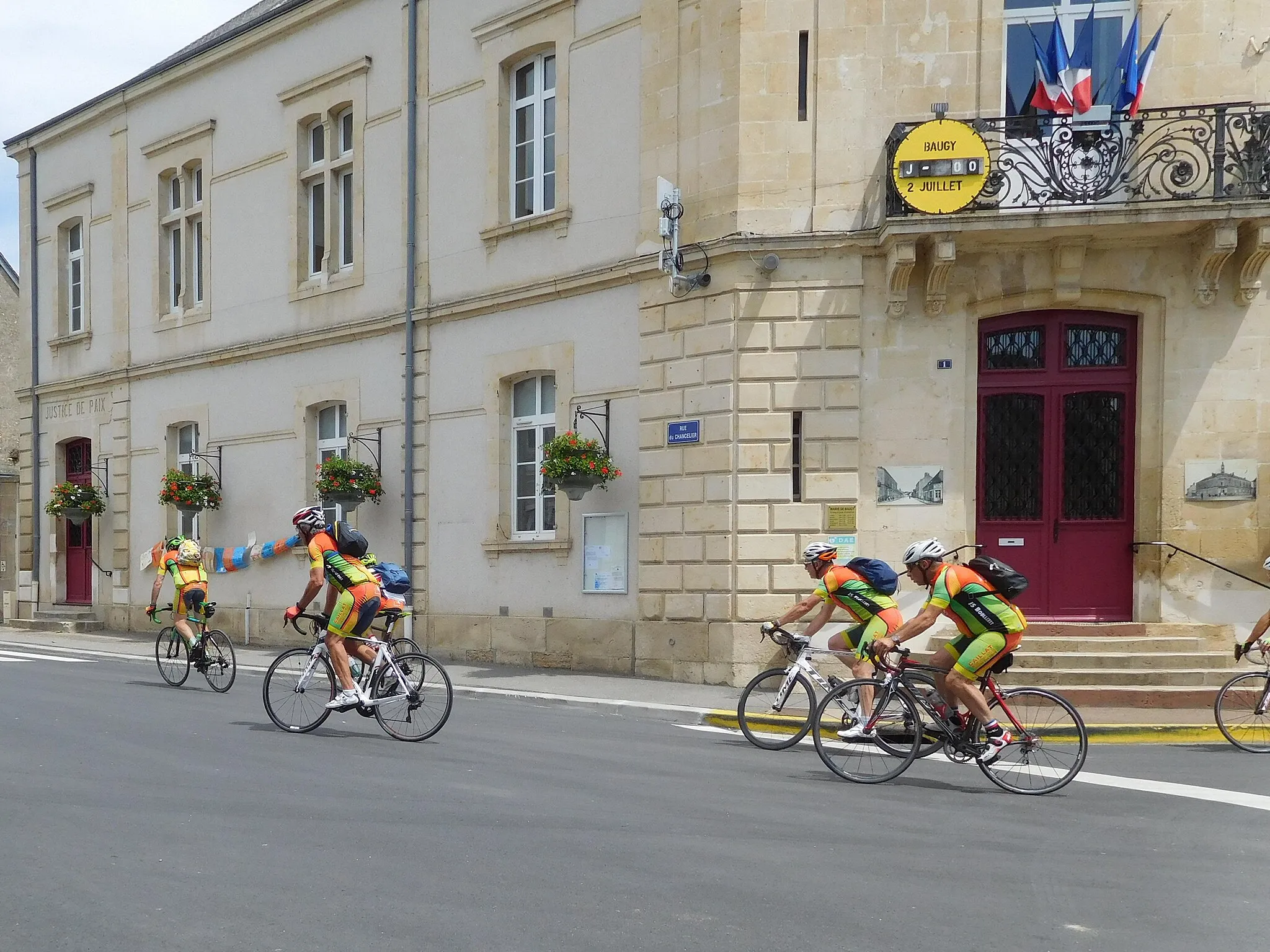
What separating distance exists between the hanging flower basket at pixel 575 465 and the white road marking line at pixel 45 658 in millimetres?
7764

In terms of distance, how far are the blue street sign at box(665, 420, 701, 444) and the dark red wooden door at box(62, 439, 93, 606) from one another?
15.1 m

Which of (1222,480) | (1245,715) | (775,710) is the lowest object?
(1245,715)

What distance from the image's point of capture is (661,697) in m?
13.5

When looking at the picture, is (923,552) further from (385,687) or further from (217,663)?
(217,663)

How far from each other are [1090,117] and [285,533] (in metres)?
13.2

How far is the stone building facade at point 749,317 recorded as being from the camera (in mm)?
13633

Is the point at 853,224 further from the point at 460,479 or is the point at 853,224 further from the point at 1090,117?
the point at 460,479

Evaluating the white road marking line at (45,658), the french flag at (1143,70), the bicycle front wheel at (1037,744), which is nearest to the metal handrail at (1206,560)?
the french flag at (1143,70)

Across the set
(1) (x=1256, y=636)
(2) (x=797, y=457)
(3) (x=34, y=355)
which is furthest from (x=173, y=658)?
(3) (x=34, y=355)

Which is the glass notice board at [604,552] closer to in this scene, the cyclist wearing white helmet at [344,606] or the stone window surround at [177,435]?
the cyclist wearing white helmet at [344,606]

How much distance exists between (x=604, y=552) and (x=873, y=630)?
5.88m

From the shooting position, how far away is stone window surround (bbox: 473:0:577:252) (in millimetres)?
16562

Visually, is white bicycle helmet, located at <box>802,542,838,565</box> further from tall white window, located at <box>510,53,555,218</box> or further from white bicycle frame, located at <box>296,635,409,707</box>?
tall white window, located at <box>510,53,555,218</box>

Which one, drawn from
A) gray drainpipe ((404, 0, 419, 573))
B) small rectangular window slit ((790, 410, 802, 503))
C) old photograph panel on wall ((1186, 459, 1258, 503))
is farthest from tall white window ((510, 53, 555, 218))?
old photograph panel on wall ((1186, 459, 1258, 503))
